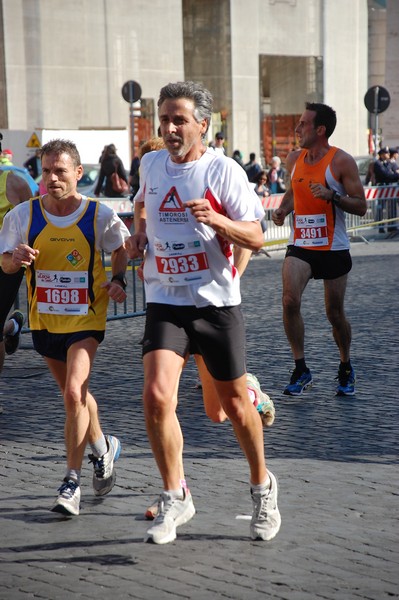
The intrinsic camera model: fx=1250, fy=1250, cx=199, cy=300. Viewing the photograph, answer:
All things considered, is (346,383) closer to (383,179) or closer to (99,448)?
(99,448)

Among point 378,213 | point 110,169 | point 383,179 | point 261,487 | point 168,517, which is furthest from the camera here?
point 383,179

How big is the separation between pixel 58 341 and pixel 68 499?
2.41 feet

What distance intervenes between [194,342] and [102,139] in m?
31.6

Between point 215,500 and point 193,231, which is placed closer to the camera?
point 193,231

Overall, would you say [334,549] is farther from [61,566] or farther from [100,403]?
[100,403]

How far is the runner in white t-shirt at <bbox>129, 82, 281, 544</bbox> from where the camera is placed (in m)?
5.05

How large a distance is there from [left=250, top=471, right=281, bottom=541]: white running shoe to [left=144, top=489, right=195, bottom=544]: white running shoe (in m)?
0.28

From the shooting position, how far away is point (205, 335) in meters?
5.09

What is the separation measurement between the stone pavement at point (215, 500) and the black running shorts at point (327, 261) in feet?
2.70

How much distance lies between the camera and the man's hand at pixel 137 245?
5172 mm

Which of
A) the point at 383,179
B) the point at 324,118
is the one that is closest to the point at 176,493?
the point at 324,118

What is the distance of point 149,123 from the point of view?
46000 millimetres

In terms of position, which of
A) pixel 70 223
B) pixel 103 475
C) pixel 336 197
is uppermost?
pixel 70 223

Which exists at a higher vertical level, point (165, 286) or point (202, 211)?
point (202, 211)
